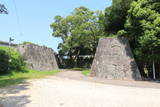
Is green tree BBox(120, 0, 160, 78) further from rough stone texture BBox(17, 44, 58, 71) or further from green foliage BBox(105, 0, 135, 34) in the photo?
rough stone texture BBox(17, 44, 58, 71)

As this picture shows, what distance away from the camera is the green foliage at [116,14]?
11.5 m

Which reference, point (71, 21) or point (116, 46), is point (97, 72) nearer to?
point (116, 46)

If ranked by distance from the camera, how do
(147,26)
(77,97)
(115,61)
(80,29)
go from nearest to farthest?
(77,97) < (147,26) < (115,61) < (80,29)

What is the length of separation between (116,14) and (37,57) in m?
11.3

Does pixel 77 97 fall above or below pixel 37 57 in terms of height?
below

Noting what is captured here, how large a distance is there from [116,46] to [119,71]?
213 centimetres

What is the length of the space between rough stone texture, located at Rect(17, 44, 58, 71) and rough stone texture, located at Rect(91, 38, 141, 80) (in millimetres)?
8180

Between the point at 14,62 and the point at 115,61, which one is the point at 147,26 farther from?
the point at 14,62

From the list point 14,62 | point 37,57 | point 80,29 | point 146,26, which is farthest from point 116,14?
point 37,57

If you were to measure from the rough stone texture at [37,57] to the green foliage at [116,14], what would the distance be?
9661mm

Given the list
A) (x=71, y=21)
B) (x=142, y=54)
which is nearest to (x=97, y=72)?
(x=142, y=54)

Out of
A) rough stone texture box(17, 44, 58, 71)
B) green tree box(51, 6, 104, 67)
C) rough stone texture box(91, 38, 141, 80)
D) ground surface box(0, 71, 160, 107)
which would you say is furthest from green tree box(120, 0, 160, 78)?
rough stone texture box(17, 44, 58, 71)

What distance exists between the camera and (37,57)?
59.8ft

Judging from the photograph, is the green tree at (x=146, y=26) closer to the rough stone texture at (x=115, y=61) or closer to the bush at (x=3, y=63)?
the rough stone texture at (x=115, y=61)
